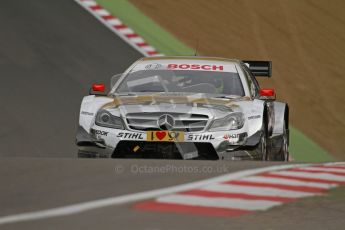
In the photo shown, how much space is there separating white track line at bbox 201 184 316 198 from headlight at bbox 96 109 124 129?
13.7 ft

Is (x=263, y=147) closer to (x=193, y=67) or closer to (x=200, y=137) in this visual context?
(x=200, y=137)

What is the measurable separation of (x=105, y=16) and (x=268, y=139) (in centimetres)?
1174

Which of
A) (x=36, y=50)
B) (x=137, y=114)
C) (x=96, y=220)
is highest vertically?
(x=36, y=50)

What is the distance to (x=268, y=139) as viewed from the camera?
40.2 feet

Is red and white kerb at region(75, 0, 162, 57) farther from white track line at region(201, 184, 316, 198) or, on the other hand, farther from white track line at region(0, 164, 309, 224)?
white track line at region(201, 184, 316, 198)

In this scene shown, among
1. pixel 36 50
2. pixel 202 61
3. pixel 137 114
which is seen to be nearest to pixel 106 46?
pixel 36 50

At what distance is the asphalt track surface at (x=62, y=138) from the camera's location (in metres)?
6.06

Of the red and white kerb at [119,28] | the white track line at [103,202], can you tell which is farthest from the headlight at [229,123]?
the red and white kerb at [119,28]

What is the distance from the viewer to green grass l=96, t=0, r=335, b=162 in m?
18.4

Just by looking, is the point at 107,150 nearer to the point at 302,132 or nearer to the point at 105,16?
the point at 302,132

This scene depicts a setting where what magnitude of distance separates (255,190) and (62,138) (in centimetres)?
939

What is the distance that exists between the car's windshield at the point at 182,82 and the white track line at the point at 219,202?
5.52m

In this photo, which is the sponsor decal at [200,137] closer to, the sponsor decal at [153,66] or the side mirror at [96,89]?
the side mirror at [96,89]

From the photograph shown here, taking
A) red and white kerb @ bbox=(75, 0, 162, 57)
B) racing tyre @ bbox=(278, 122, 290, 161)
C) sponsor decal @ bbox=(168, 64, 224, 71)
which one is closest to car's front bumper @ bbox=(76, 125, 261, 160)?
sponsor decal @ bbox=(168, 64, 224, 71)
